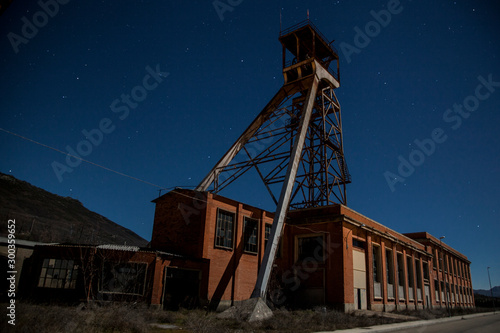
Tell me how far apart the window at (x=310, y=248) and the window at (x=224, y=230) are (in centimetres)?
578

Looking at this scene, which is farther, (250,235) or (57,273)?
(250,235)

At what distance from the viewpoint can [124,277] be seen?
15203mm

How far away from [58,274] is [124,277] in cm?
320

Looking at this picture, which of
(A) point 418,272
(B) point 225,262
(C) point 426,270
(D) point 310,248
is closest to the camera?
(B) point 225,262

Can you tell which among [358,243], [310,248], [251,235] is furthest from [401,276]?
[251,235]

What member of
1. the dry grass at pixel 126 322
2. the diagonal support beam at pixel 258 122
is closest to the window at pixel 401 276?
the dry grass at pixel 126 322

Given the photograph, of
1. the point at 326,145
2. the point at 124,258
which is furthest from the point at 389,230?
the point at 124,258

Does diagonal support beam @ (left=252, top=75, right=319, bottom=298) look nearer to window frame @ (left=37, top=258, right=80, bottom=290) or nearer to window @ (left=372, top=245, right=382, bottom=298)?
window frame @ (left=37, top=258, right=80, bottom=290)

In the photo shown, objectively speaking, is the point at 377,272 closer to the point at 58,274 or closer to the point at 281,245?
the point at 281,245

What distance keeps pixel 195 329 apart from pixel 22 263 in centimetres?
1160

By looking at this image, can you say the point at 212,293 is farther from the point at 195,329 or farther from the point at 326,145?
the point at 326,145

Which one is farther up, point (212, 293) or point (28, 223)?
point (28, 223)

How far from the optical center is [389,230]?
28.3 meters

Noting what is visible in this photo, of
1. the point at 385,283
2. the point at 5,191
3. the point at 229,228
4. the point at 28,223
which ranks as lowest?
the point at 385,283
